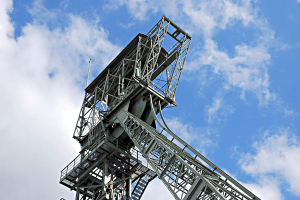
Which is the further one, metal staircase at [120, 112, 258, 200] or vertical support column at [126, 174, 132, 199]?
vertical support column at [126, 174, 132, 199]

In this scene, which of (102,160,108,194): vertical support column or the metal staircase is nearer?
the metal staircase

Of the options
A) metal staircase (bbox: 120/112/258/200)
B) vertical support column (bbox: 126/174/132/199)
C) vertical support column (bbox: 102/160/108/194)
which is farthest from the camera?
vertical support column (bbox: 126/174/132/199)

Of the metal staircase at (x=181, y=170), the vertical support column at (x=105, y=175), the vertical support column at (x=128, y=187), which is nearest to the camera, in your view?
the metal staircase at (x=181, y=170)

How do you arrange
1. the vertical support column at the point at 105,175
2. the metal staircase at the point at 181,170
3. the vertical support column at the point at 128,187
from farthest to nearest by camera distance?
the vertical support column at the point at 128,187 < the vertical support column at the point at 105,175 < the metal staircase at the point at 181,170

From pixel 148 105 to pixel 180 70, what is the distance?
4.24m

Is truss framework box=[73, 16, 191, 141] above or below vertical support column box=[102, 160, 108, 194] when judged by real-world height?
above

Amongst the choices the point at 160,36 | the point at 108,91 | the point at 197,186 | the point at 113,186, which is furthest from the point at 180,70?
the point at 197,186

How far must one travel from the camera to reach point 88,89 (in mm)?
32750

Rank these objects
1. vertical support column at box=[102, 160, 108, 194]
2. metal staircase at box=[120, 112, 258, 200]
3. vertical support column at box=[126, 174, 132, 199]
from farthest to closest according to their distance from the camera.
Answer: vertical support column at box=[126, 174, 132, 199] < vertical support column at box=[102, 160, 108, 194] < metal staircase at box=[120, 112, 258, 200]

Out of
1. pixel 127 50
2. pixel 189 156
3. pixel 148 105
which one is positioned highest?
pixel 127 50

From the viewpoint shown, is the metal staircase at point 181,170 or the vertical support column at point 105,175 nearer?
the metal staircase at point 181,170

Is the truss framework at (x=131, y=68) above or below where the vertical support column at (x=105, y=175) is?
above

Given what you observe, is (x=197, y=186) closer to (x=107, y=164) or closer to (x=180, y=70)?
(x=107, y=164)

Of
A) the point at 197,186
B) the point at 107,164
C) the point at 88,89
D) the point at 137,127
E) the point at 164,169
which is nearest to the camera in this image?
the point at 197,186
